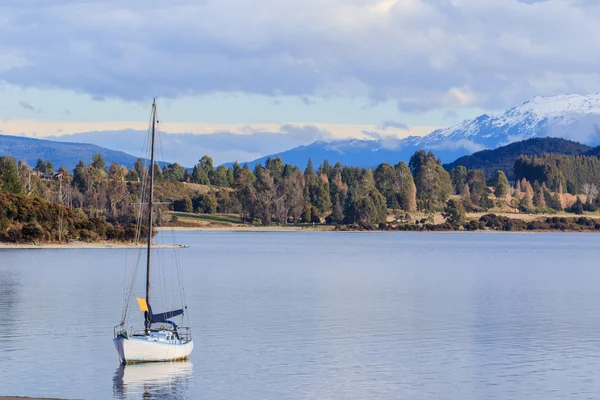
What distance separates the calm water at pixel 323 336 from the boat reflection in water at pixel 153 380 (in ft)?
0.26

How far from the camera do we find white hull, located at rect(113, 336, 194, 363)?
121 ft

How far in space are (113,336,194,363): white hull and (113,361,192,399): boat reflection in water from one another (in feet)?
0.76

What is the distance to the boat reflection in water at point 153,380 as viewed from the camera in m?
32.7

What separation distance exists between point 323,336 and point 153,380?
12883 millimetres

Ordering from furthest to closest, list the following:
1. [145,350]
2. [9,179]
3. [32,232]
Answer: [9,179]
[32,232]
[145,350]

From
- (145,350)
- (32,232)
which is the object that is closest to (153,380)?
(145,350)

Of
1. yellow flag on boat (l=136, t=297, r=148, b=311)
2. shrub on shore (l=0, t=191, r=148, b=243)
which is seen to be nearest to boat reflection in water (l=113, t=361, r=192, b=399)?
yellow flag on boat (l=136, t=297, r=148, b=311)

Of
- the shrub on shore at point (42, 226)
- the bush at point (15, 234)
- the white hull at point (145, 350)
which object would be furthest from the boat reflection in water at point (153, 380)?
the bush at point (15, 234)

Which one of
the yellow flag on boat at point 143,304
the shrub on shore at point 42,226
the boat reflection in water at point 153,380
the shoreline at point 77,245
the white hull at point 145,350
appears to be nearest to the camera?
the boat reflection in water at point 153,380

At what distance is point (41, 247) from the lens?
127562 mm

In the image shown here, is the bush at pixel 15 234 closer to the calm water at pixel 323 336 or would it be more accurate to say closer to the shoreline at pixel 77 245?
the shoreline at pixel 77 245

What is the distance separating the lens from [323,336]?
46.2 m

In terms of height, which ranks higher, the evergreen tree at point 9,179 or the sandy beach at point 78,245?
the evergreen tree at point 9,179

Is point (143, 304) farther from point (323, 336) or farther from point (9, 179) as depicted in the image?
point (9, 179)
